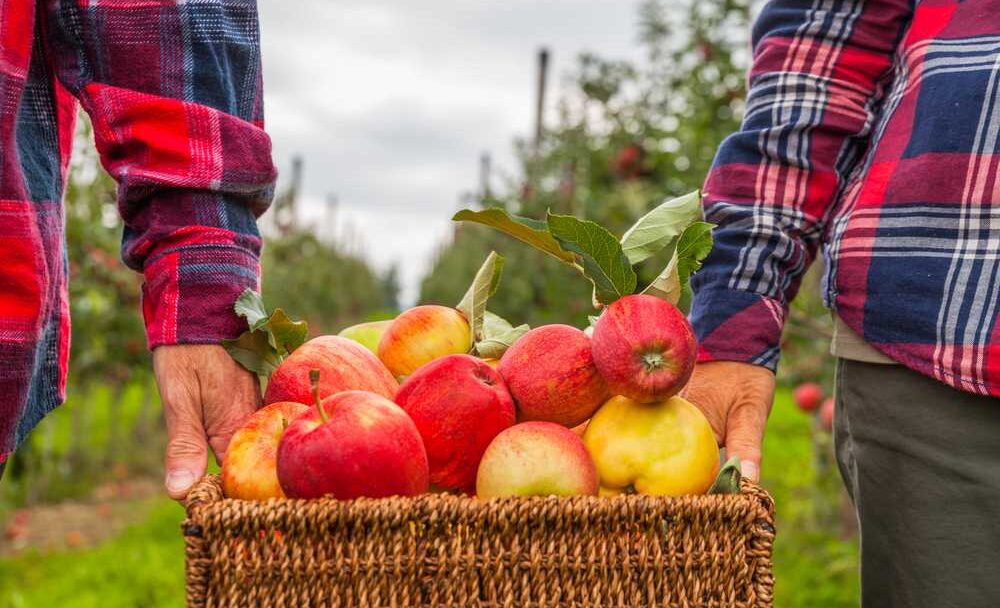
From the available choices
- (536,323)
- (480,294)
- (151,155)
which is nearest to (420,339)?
(480,294)

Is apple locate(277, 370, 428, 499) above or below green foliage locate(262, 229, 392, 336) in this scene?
above

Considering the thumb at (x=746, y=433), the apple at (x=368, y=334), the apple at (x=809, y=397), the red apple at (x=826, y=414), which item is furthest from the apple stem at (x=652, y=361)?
the apple at (x=809, y=397)

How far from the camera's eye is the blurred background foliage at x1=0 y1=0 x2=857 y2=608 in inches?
165

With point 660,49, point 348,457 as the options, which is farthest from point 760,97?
point 660,49

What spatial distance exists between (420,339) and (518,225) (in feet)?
0.82

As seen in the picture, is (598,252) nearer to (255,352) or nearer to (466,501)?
(466,501)

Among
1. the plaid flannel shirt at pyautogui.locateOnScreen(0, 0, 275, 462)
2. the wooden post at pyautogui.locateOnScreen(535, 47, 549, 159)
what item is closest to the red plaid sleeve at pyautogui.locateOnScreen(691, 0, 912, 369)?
the plaid flannel shirt at pyautogui.locateOnScreen(0, 0, 275, 462)

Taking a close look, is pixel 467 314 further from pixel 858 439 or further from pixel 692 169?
pixel 692 169

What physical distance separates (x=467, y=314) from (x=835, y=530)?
3910mm

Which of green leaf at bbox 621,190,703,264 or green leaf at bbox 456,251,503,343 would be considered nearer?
green leaf at bbox 621,190,703,264

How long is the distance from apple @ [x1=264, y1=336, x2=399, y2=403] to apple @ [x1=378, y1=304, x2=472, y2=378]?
0.06 m

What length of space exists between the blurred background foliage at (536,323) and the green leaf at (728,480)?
1884 mm

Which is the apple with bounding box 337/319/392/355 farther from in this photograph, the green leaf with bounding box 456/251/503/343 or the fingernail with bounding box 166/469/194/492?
the fingernail with bounding box 166/469/194/492

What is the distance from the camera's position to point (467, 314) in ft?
4.71
